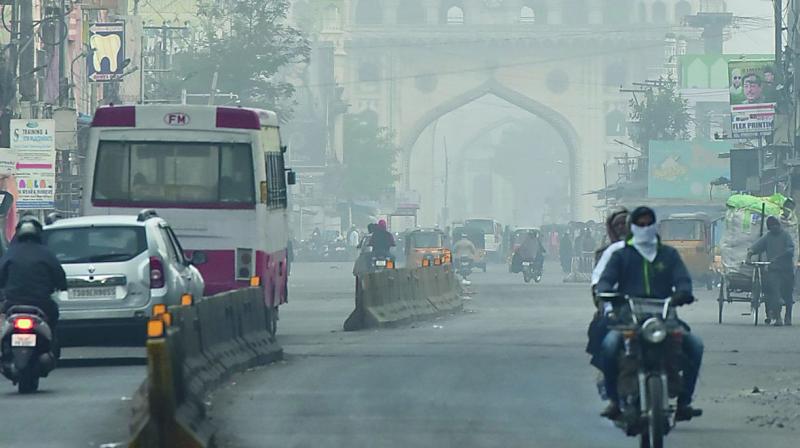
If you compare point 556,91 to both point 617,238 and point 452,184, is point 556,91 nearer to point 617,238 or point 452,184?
point 452,184

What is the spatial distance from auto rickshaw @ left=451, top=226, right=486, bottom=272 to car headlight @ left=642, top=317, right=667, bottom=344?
223 ft

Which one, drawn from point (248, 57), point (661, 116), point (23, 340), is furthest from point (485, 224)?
point (23, 340)

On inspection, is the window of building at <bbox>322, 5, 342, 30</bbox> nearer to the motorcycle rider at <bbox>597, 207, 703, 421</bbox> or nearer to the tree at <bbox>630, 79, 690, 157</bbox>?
the tree at <bbox>630, 79, 690, 157</bbox>

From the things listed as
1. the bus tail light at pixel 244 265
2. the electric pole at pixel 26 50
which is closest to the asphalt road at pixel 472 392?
the bus tail light at pixel 244 265

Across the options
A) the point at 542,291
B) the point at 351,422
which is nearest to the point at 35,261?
the point at 351,422

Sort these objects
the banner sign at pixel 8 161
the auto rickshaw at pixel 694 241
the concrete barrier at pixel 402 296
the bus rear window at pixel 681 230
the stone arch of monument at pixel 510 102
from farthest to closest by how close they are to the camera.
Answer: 1. the stone arch of monument at pixel 510 102
2. the bus rear window at pixel 681 230
3. the auto rickshaw at pixel 694 241
4. the banner sign at pixel 8 161
5. the concrete barrier at pixel 402 296

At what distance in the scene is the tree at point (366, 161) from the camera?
450 ft

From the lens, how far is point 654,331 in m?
11.8

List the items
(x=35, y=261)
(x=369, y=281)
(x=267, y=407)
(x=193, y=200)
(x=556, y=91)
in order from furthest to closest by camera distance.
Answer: (x=556, y=91) → (x=369, y=281) → (x=193, y=200) → (x=35, y=261) → (x=267, y=407)

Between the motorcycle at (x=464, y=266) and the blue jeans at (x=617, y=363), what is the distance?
172 feet

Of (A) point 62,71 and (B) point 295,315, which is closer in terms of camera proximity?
(B) point 295,315

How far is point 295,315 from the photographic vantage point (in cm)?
3575

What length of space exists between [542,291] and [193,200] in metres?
26.5

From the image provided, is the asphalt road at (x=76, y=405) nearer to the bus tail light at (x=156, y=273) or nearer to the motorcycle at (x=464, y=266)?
the bus tail light at (x=156, y=273)
